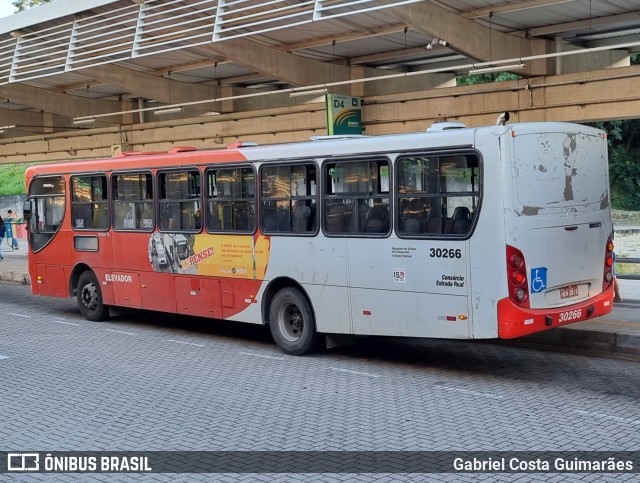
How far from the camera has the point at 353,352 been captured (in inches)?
484

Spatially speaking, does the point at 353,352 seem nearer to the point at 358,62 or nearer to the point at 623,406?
the point at 623,406

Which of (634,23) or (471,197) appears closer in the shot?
(471,197)

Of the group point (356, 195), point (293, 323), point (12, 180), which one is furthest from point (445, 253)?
point (12, 180)

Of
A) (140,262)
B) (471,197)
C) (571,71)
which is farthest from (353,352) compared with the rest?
(571,71)

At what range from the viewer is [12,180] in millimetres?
56094

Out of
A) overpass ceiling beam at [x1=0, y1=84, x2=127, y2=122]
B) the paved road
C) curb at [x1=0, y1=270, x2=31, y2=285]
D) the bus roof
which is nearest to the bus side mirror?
the bus roof

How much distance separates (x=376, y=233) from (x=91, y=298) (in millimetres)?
6972

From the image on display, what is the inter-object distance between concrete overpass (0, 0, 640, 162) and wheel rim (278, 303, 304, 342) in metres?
5.33

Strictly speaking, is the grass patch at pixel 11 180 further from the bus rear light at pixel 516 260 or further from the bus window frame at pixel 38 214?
the bus rear light at pixel 516 260

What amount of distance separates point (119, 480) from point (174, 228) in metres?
7.55

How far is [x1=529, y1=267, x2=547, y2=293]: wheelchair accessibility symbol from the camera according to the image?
384 inches

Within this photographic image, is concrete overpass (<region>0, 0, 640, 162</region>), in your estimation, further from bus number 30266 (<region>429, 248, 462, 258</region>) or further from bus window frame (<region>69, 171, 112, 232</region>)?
bus number 30266 (<region>429, 248, 462, 258</region>)

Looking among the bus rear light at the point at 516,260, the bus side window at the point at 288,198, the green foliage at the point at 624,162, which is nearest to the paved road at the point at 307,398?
the bus rear light at the point at 516,260

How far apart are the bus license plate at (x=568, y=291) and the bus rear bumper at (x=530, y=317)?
0.12 meters
